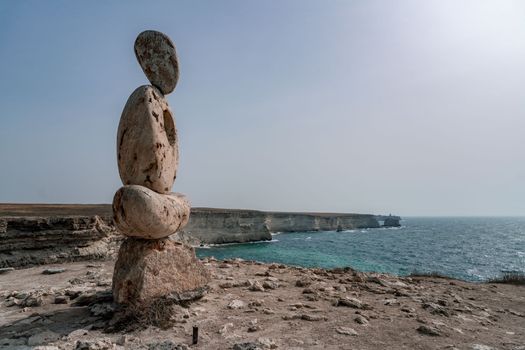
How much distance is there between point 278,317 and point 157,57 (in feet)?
17.9

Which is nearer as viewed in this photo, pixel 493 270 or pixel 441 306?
pixel 441 306

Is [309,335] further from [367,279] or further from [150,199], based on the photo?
[367,279]

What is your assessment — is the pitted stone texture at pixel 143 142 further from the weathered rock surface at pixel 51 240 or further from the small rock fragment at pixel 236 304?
the weathered rock surface at pixel 51 240

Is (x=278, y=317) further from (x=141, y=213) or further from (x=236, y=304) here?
(x=141, y=213)

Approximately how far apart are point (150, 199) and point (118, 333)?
203cm

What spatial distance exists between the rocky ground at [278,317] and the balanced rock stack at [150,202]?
1.59 ft

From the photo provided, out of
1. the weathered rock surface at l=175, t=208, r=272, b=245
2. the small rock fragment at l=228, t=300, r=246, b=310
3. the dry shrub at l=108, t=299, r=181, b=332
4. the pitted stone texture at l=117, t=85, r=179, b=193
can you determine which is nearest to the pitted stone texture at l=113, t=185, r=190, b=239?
the pitted stone texture at l=117, t=85, r=179, b=193

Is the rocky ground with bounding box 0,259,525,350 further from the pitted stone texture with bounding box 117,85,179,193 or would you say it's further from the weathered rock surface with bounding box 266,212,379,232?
the weathered rock surface with bounding box 266,212,379,232

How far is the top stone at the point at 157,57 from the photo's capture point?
6574 millimetres

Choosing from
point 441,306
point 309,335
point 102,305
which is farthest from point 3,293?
point 441,306

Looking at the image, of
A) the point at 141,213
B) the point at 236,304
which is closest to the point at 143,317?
the point at 141,213

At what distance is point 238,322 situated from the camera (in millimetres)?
5363

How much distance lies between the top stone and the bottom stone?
3.19m

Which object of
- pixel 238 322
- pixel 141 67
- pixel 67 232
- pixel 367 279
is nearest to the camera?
pixel 238 322
